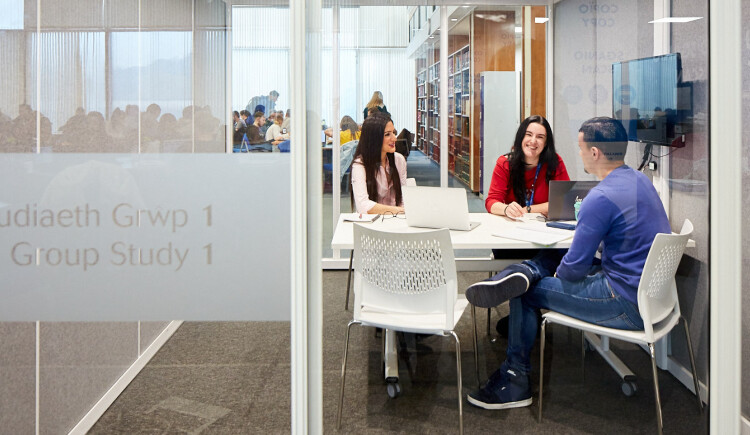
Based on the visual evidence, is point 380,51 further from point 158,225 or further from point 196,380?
point 196,380

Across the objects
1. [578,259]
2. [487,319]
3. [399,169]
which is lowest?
[487,319]

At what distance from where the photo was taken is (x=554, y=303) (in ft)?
8.02

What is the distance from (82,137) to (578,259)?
5.60 ft

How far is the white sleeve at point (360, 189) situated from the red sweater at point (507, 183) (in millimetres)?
470

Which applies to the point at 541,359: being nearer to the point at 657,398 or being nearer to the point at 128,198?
the point at 657,398

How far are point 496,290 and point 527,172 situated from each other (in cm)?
46

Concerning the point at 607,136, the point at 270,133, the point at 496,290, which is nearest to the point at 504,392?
the point at 496,290

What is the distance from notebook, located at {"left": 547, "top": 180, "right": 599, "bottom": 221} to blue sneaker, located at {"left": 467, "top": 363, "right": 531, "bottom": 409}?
0.60 meters

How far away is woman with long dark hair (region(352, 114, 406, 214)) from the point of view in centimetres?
241

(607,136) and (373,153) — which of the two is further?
(373,153)

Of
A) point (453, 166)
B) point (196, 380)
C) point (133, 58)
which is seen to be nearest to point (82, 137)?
point (133, 58)

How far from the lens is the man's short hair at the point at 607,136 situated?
2.31m

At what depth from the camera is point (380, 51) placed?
2455mm

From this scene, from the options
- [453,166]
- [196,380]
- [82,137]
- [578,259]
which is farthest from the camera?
[453,166]
